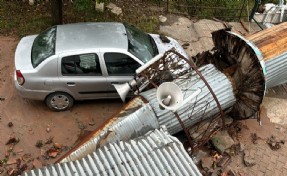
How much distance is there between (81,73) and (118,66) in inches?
29.3

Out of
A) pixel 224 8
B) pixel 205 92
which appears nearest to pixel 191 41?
pixel 224 8

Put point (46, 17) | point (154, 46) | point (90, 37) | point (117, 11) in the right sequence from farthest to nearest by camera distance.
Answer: point (117, 11) < point (46, 17) < point (154, 46) < point (90, 37)

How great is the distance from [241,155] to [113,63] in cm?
317

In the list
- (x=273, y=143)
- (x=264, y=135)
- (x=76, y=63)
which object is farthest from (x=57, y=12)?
(x=273, y=143)

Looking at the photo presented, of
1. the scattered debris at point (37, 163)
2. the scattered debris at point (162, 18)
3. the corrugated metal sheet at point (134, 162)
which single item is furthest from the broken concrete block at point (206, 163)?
the scattered debris at point (162, 18)

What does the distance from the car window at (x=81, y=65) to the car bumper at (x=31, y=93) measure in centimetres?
65

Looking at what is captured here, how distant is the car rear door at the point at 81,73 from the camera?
22.5 ft

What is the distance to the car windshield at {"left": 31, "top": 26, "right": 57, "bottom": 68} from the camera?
6.96m

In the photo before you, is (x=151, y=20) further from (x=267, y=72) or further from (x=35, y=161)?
(x=35, y=161)

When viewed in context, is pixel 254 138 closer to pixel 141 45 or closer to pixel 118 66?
pixel 141 45

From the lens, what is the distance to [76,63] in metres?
6.89

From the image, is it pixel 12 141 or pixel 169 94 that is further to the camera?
pixel 12 141

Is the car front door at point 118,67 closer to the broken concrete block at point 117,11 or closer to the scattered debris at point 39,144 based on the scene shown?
the scattered debris at point 39,144

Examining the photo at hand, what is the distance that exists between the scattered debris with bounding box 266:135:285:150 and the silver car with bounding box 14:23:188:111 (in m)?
3.09
